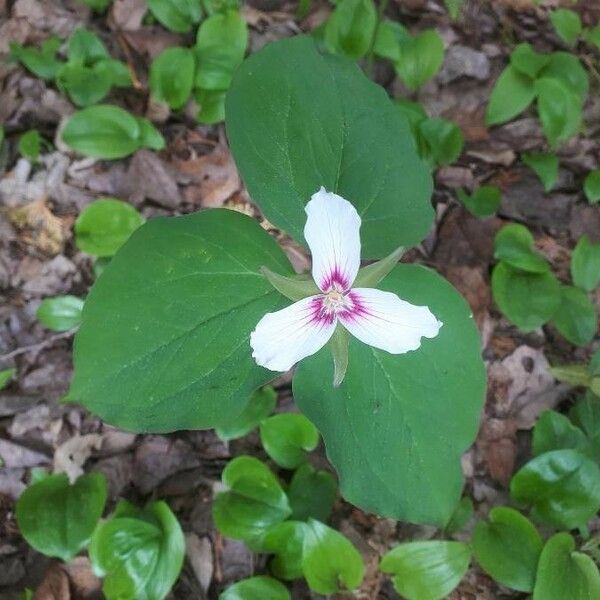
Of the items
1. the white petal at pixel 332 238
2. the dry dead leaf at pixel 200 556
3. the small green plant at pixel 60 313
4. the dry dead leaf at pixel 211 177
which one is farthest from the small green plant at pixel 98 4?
the dry dead leaf at pixel 200 556

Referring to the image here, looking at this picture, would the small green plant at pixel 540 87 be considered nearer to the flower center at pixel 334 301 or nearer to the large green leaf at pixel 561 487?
the large green leaf at pixel 561 487

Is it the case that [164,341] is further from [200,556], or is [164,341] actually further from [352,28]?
[352,28]

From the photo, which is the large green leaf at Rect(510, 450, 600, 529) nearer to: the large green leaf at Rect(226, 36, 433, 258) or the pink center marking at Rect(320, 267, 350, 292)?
the large green leaf at Rect(226, 36, 433, 258)

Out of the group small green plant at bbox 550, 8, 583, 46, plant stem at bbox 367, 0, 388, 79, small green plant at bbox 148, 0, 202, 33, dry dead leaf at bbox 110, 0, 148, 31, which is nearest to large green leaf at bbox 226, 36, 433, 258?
plant stem at bbox 367, 0, 388, 79

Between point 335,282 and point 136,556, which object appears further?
point 136,556

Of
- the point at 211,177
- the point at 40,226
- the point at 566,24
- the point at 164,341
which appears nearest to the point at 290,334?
the point at 164,341

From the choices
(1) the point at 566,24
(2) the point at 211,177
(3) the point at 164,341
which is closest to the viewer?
(3) the point at 164,341
